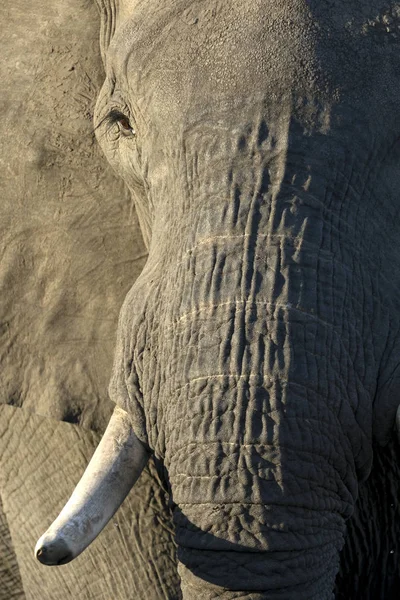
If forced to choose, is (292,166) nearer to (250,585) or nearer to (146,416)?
(146,416)

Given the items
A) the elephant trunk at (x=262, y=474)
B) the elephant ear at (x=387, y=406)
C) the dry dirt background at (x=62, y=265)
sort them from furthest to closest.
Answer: the dry dirt background at (x=62, y=265) < the elephant ear at (x=387, y=406) < the elephant trunk at (x=262, y=474)

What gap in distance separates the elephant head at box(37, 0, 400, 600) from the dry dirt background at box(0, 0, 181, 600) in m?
0.46

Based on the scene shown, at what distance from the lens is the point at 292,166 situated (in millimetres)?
3186

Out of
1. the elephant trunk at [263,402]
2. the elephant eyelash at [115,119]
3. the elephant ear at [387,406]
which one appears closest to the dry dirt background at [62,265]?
the elephant eyelash at [115,119]

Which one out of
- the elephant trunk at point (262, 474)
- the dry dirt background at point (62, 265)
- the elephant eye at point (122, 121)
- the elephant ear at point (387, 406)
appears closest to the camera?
the elephant trunk at point (262, 474)

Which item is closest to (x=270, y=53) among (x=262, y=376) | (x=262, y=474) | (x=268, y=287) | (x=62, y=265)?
(x=268, y=287)

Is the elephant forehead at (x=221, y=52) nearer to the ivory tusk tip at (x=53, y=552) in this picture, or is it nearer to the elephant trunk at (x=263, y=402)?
the elephant trunk at (x=263, y=402)

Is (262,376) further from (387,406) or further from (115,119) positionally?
(115,119)

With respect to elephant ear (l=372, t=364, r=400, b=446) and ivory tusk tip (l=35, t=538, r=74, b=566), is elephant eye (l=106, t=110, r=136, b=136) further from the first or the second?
ivory tusk tip (l=35, t=538, r=74, b=566)

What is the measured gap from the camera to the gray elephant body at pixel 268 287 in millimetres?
3047

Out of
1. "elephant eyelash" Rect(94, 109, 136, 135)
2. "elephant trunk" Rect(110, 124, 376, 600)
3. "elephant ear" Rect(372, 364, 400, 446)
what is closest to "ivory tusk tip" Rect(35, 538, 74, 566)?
"elephant trunk" Rect(110, 124, 376, 600)

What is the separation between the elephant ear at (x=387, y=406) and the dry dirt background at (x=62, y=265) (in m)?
0.86

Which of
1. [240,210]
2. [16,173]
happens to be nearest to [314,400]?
[240,210]

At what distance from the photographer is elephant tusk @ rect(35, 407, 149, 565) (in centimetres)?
308
